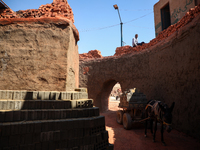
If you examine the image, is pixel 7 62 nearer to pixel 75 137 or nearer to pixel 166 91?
pixel 75 137

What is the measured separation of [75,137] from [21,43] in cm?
238

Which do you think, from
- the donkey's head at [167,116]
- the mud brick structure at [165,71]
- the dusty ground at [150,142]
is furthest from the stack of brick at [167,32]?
the dusty ground at [150,142]

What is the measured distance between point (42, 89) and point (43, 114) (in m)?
0.84

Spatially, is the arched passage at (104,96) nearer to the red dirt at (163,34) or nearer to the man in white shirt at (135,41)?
the red dirt at (163,34)

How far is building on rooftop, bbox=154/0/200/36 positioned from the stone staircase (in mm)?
11185

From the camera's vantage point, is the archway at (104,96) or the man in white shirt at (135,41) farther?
the archway at (104,96)

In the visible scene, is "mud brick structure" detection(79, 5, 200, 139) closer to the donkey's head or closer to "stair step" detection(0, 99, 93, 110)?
the donkey's head

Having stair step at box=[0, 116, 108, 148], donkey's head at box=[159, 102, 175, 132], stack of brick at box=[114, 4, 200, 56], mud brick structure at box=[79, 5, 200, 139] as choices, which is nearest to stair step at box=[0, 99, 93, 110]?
stair step at box=[0, 116, 108, 148]

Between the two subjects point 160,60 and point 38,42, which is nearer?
point 38,42

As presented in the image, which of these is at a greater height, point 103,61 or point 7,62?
point 103,61

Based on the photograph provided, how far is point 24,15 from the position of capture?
3297 mm

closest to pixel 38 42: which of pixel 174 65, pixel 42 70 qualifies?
pixel 42 70

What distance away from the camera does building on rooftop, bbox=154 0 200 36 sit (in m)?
10.3

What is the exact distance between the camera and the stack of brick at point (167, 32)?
609cm
